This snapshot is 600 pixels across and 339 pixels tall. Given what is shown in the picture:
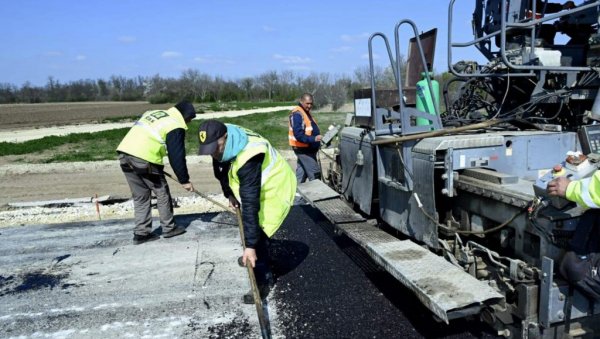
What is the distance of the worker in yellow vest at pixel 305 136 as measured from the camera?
7.18 m

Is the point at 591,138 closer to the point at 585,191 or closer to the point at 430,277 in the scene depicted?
the point at 585,191

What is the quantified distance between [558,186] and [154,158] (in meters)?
4.36

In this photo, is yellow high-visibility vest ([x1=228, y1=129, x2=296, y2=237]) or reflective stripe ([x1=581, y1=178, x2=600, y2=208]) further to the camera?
yellow high-visibility vest ([x1=228, y1=129, x2=296, y2=237])

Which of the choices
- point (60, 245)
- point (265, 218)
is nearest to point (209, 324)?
point (265, 218)

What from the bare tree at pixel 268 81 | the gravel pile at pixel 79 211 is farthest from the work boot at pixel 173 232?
the bare tree at pixel 268 81

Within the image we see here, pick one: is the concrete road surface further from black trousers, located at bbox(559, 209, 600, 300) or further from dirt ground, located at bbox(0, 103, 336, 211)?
dirt ground, located at bbox(0, 103, 336, 211)

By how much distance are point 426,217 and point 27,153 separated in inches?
627

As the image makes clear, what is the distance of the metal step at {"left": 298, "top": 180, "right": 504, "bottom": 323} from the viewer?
8.97ft

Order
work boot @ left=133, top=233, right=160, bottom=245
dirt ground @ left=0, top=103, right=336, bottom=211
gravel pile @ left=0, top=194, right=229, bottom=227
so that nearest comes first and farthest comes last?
work boot @ left=133, top=233, right=160, bottom=245
gravel pile @ left=0, top=194, right=229, bottom=227
dirt ground @ left=0, top=103, right=336, bottom=211

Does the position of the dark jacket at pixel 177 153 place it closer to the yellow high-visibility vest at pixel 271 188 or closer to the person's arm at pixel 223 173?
the person's arm at pixel 223 173

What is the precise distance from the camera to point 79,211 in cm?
776

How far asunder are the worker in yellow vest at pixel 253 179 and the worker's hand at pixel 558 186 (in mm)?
2026

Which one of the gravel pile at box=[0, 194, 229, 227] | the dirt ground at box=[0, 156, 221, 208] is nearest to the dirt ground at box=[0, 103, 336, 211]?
the dirt ground at box=[0, 156, 221, 208]

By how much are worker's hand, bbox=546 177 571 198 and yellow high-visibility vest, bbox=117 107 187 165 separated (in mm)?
4090
